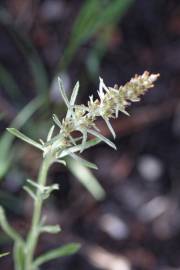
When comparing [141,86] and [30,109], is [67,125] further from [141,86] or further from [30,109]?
[30,109]

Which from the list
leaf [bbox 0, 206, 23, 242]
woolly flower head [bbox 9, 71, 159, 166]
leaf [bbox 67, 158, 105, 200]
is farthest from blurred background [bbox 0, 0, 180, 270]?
woolly flower head [bbox 9, 71, 159, 166]

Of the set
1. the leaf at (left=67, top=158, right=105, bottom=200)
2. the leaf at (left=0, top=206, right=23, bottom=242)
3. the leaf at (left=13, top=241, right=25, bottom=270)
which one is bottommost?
the leaf at (left=13, top=241, right=25, bottom=270)

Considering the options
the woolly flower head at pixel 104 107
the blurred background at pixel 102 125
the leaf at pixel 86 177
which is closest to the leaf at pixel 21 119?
the blurred background at pixel 102 125

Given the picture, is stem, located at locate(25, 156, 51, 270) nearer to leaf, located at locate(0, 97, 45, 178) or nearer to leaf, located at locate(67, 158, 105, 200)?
leaf, located at locate(0, 97, 45, 178)

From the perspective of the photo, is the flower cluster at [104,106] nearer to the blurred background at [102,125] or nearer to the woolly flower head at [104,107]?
the woolly flower head at [104,107]

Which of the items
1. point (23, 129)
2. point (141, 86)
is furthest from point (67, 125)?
point (23, 129)

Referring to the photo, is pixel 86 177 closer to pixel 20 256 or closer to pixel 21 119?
pixel 21 119

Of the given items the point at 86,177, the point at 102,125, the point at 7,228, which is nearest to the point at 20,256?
the point at 7,228
